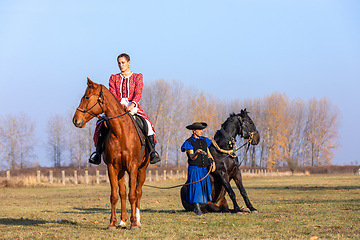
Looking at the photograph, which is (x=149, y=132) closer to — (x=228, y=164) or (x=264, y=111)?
(x=228, y=164)

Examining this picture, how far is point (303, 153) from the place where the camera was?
269 feet

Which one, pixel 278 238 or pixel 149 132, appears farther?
pixel 149 132

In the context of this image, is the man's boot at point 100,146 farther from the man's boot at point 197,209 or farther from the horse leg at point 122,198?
the man's boot at point 197,209

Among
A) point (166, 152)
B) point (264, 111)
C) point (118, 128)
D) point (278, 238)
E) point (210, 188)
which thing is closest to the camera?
point (278, 238)

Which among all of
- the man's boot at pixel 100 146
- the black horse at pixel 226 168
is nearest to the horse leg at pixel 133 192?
the man's boot at pixel 100 146

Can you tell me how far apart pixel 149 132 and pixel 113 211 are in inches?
65.7

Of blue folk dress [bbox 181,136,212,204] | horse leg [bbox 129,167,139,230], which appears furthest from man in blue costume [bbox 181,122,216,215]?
horse leg [bbox 129,167,139,230]

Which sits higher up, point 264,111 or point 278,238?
point 264,111

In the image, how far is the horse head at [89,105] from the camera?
7.96 metres

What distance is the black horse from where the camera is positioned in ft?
37.3

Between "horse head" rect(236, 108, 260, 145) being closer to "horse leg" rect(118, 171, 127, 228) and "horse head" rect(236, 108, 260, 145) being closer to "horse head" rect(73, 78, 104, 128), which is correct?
"horse leg" rect(118, 171, 127, 228)

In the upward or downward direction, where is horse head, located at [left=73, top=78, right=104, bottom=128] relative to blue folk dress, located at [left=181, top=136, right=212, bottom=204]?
upward

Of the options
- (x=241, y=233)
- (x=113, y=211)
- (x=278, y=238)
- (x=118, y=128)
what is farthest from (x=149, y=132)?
(x=278, y=238)

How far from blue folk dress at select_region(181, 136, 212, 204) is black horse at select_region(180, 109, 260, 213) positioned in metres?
0.28
